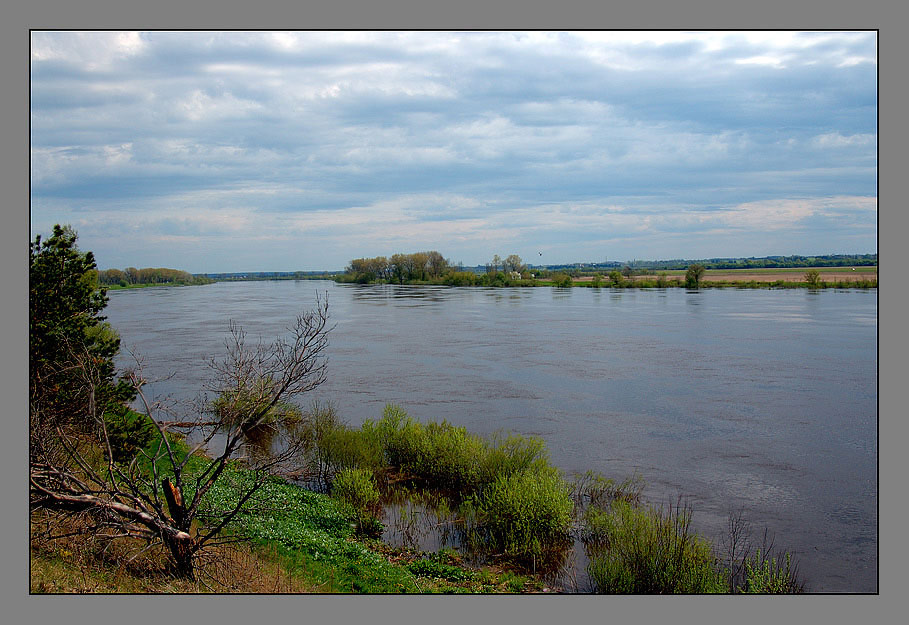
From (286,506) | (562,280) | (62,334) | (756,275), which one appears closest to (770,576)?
(286,506)

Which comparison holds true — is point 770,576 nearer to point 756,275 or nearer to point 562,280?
point 756,275

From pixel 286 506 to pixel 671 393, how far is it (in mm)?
11330

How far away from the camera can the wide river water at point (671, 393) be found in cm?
927

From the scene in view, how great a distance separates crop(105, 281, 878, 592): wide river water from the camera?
30.4ft

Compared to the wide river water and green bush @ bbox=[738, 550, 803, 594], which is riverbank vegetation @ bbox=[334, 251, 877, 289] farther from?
green bush @ bbox=[738, 550, 803, 594]

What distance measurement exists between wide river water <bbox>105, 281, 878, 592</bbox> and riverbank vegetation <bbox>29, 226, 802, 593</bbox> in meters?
1.08

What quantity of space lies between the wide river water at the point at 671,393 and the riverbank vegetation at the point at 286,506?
1082mm

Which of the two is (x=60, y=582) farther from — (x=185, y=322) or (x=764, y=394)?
(x=185, y=322)

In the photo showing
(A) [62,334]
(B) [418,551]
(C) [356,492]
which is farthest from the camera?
(C) [356,492]

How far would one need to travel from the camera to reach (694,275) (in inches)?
2378

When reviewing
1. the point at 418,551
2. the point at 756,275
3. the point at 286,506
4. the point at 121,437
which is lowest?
the point at 418,551

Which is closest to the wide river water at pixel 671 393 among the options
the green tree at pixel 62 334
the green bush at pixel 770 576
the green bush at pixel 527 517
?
the green bush at pixel 770 576

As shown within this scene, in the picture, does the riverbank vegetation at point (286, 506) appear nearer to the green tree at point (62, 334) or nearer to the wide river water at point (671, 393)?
the green tree at point (62, 334)

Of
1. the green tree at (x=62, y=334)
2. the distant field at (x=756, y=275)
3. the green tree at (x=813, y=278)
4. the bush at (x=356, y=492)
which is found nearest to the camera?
the green tree at (x=62, y=334)
